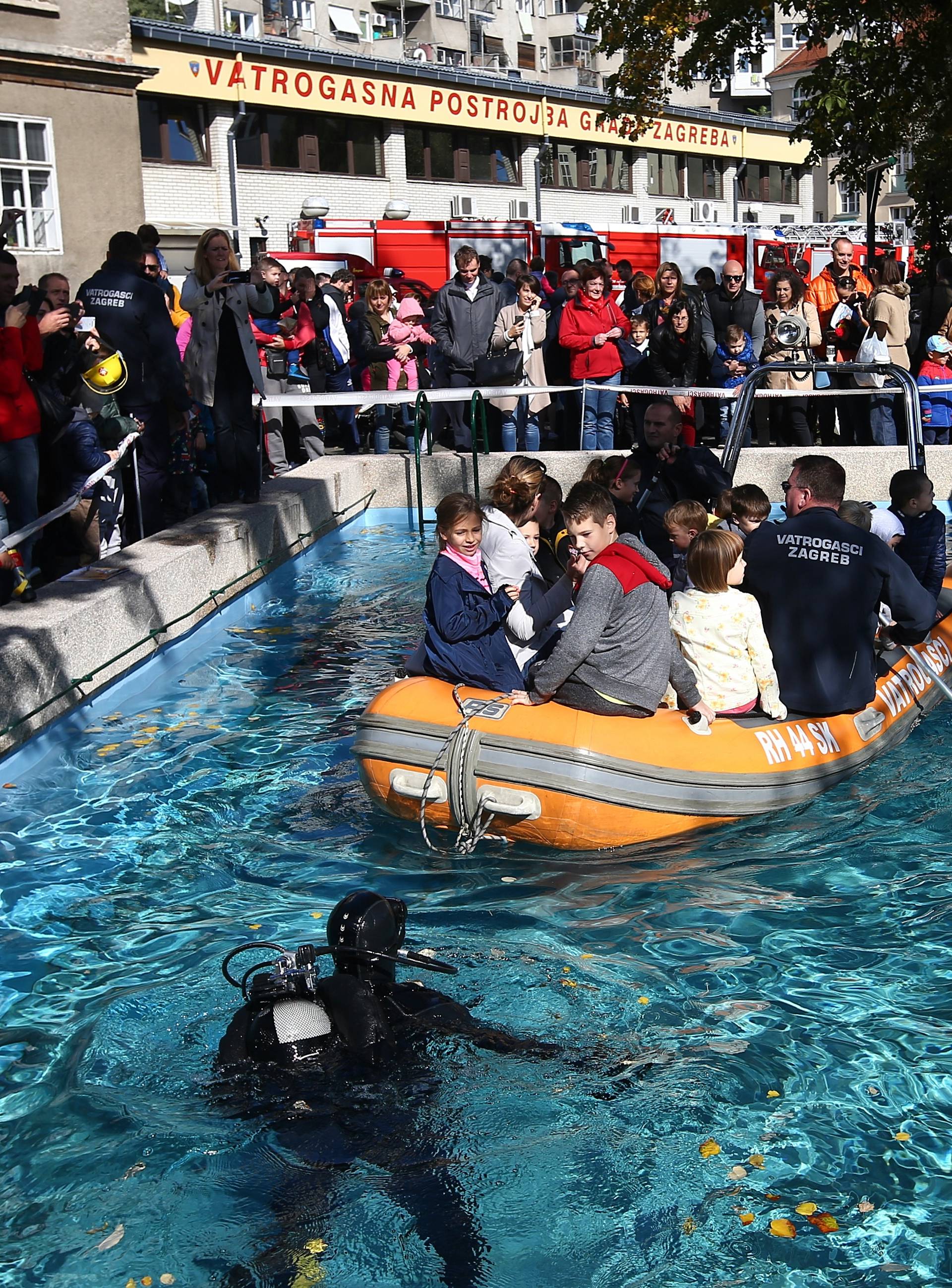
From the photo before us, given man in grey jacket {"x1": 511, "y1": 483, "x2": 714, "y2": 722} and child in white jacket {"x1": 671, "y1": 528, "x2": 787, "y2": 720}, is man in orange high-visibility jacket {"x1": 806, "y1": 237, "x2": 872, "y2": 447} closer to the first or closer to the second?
child in white jacket {"x1": 671, "y1": 528, "x2": 787, "y2": 720}

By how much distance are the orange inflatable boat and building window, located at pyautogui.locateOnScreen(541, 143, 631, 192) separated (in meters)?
37.7

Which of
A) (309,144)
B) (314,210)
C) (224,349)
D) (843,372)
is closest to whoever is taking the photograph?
(843,372)

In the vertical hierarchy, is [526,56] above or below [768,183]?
above

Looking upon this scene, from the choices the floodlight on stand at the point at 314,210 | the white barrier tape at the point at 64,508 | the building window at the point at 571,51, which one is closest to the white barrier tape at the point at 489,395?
the white barrier tape at the point at 64,508

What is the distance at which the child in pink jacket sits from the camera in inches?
577

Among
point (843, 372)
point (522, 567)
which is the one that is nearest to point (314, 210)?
point (843, 372)

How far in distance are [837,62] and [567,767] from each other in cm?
1025

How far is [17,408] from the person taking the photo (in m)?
8.30

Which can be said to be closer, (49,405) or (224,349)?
(49,405)

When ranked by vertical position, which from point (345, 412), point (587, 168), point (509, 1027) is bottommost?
point (509, 1027)

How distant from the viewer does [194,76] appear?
31.3 m

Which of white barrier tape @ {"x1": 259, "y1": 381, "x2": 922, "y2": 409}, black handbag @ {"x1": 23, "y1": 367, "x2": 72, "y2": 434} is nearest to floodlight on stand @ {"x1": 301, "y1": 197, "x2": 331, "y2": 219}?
white barrier tape @ {"x1": 259, "y1": 381, "x2": 922, "y2": 409}

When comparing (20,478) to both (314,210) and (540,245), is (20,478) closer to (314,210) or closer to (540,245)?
(314,210)

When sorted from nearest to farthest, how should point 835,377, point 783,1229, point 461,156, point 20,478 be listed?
1. point 783,1229
2. point 20,478
3. point 835,377
4. point 461,156
